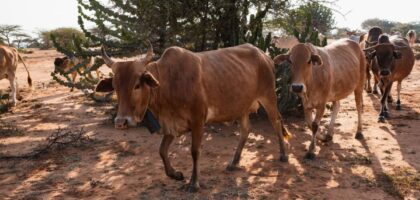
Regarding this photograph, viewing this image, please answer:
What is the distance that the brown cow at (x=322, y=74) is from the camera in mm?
5941

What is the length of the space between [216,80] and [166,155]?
107 centimetres

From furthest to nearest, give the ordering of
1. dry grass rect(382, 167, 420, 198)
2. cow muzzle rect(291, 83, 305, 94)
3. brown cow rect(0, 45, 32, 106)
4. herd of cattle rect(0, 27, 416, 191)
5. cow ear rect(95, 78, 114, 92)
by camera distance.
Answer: brown cow rect(0, 45, 32, 106)
cow muzzle rect(291, 83, 305, 94)
dry grass rect(382, 167, 420, 198)
cow ear rect(95, 78, 114, 92)
herd of cattle rect(0, 27, 416, 191)

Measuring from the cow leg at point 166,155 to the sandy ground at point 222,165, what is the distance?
0.33ft

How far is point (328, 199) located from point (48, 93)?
34.4ft

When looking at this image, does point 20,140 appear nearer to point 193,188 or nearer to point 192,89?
point 193,188

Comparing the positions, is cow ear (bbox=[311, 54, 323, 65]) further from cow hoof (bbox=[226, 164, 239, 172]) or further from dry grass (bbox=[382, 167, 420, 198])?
cow hoof (bbox=[226, 164, 239, 172])

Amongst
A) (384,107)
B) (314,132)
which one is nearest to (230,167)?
(314,132)

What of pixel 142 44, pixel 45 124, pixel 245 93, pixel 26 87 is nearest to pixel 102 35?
pixel 142 44

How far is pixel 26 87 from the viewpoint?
14.4 m

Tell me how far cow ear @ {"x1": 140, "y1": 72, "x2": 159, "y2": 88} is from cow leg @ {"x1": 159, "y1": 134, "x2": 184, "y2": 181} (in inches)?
36.4

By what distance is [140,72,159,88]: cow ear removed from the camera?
421 centimetres

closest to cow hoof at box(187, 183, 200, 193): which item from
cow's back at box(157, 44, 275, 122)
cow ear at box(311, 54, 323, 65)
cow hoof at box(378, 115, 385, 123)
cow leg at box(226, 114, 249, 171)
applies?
cow's back at box(157, 44, 275, 122)

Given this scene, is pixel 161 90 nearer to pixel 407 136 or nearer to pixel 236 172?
pixel 236 172

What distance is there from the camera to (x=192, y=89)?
15.7 ft
